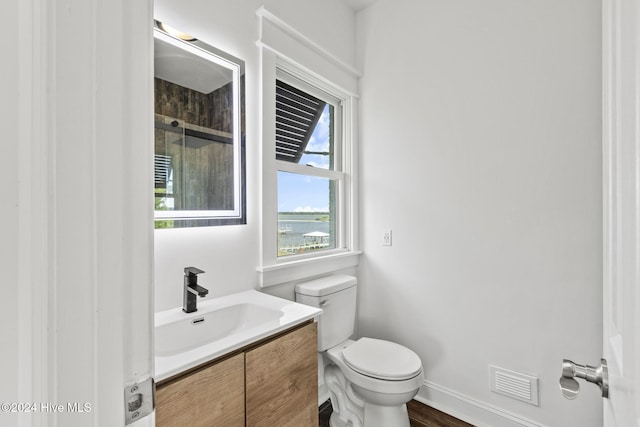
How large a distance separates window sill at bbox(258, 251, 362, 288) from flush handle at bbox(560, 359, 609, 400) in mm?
1208

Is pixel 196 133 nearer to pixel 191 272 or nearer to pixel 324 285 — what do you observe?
pixel 191 272

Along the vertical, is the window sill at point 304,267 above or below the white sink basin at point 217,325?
above

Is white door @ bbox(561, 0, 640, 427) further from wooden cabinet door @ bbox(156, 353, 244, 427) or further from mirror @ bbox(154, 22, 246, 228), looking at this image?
mirror @ bbox(154, 22, 246, 228)

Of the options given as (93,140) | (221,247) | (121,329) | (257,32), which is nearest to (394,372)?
(221,247)

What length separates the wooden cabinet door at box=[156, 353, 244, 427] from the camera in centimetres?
79

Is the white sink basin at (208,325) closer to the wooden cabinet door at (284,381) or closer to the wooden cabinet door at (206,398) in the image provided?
the wooden cabinet door at (284,381)

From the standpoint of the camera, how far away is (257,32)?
1526 millimetres

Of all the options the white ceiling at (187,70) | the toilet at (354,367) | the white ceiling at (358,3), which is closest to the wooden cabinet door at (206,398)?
the toilet at (354,367)

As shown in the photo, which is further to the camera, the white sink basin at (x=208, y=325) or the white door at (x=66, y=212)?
the white sink basin at (x=208, y=325)

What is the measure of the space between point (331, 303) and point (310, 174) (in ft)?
2.63

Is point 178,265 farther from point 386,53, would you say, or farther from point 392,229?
point 386,53

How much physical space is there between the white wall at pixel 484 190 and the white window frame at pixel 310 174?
11 cm
